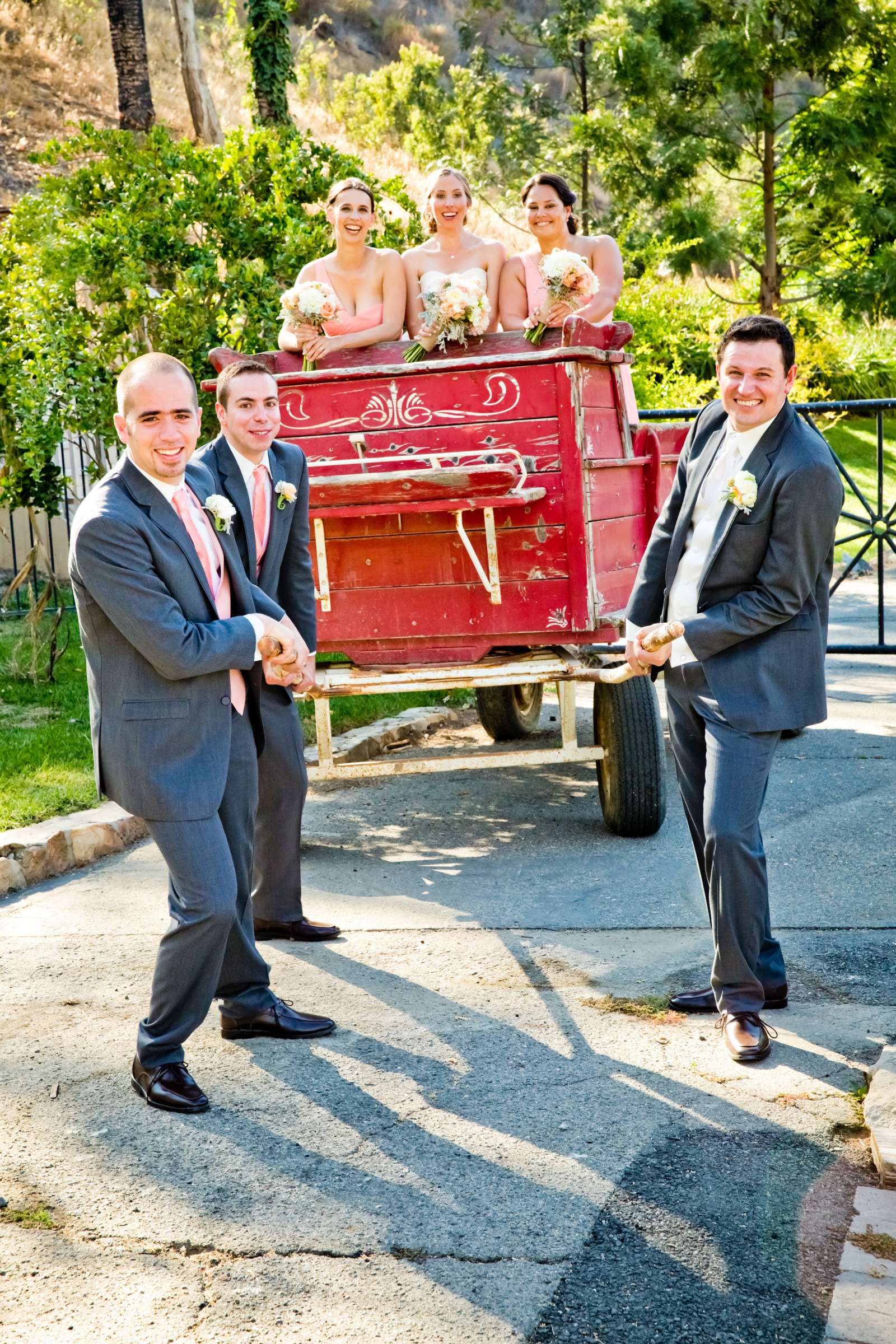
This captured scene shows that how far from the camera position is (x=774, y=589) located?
386 centimetres

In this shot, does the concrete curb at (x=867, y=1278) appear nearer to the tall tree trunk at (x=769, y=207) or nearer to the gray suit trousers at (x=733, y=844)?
the gray suit trousers at (x=733, y=844)

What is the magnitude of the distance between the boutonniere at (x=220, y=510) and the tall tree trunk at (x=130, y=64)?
1395 centimetres

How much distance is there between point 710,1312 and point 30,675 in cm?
781

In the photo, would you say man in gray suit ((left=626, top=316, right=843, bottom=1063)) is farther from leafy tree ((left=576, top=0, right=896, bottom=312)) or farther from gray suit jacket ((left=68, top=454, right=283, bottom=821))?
leafy tree ((left=576, top=0, right=896, bottom=312))

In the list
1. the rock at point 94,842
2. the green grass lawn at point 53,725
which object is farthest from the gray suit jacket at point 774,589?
the green grass lawn at point 53,725

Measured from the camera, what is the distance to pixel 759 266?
15492 mm

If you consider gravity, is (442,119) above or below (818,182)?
above

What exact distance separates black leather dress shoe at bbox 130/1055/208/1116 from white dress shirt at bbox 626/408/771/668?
181cm

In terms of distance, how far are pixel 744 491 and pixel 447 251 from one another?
3692mm

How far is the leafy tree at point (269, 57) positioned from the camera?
14.7m

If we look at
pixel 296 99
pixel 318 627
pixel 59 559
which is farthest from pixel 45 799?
pixel 296 99

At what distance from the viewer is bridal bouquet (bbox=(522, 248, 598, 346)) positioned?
619 centimetres

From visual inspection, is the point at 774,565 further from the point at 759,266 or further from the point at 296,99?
the point at 296,99

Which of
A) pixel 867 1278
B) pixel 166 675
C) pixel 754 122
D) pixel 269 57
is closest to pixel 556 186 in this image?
pixel 166 675
